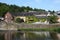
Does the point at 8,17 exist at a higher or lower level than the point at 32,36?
higher

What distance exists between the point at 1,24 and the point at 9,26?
4.31 metres

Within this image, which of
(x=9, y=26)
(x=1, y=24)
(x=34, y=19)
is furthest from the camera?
(x=34, y=19)

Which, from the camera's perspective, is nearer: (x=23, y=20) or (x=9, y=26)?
(x=9, y=26)

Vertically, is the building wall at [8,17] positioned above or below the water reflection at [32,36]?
above

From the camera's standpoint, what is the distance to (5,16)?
74562mm

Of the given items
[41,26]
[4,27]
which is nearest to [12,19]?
[4,27]

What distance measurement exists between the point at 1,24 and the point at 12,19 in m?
16.0

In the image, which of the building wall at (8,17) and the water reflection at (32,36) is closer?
the water reflection at (32,36)

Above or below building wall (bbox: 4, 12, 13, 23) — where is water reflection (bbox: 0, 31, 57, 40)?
below

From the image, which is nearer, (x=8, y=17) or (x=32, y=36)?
(x=32, y=36)

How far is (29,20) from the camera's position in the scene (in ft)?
231

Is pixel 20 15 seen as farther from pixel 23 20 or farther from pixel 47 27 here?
pixel 47 27

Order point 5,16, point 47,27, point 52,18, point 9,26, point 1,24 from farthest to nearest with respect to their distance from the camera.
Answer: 1. point 5,16
2. point 52,18
3. point 1,24
4. point 9,26
5. point 47,27

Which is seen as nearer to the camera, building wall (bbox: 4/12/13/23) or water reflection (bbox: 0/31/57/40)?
water reflection (bbox: 0/31/57/40)
